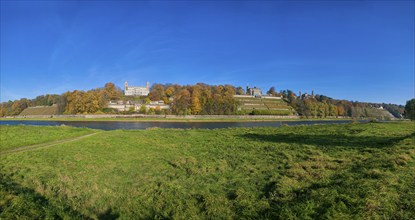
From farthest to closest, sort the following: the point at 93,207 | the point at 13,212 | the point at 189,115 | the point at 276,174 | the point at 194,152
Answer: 1. the point at 189,115
2. the point at 194,152
3. the point at 276,174
4. the point at 93,207
5. the point at 13,212

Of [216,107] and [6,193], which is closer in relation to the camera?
[6,193]

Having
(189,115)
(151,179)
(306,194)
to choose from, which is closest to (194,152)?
(151,179)

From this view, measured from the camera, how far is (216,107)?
462 ft

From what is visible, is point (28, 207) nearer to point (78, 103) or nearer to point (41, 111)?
point (78, 103)

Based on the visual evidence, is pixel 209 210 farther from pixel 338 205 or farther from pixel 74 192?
pixel 74 192

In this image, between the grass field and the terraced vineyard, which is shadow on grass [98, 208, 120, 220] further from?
the terraced vineyard

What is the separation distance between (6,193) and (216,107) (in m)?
133

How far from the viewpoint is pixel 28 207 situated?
6.62m

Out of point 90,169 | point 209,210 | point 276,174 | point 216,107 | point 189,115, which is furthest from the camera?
point 216,107

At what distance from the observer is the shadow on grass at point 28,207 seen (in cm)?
616

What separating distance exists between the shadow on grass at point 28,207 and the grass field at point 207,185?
24 mm

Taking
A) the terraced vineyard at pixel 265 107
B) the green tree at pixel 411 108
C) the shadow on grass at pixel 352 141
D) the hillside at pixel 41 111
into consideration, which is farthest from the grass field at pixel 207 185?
the hillside at pixel 41 111

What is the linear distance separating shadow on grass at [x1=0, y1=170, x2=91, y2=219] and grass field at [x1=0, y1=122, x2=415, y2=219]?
24 millimetres

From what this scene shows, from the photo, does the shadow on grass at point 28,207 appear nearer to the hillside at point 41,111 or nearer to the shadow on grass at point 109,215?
the shadow on grass at point 109,215
